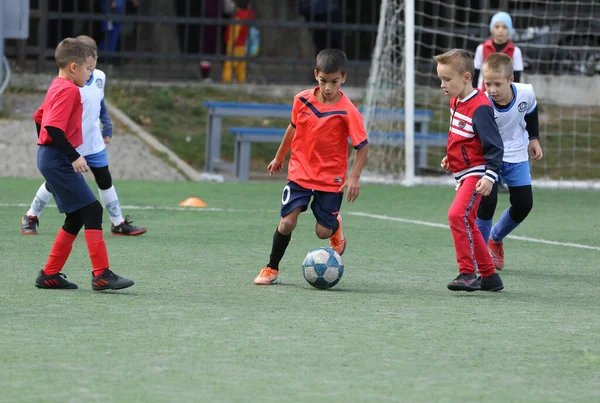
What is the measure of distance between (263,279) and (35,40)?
46.3 ft

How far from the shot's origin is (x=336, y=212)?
6.82m

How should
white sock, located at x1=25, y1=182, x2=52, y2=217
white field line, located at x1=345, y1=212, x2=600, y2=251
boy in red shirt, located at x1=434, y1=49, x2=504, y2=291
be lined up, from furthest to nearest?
white sock, located at x1=25, y1=182, x2=52, y2=217, white field line, located at x1=345, y1=212, x2=600, y2=251, boy in red shirt, located at x1=434, y1=49, x2=504, y2=291

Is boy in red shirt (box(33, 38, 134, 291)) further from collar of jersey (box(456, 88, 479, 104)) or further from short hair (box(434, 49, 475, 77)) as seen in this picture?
collar of jersey (box(456, 88, 479, 104))

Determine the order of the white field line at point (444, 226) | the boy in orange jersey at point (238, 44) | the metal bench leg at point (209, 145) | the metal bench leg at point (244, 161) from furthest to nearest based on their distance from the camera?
the boy in orange jersey at point (238, 44) < the metal bench leg at point (209, 145) < the metal bench leg at point (244, 161) < the white field line at point (444, 226)

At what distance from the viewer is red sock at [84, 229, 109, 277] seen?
6168 millimetres

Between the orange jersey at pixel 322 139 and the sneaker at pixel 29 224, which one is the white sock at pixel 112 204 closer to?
the sneaker at pixel 29 224

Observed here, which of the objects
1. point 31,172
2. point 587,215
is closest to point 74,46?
point 587,215

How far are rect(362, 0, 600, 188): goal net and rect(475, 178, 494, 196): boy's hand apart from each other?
30.7ft

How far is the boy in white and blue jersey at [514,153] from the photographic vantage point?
7309mm

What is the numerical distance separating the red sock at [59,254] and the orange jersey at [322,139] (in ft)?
4.41

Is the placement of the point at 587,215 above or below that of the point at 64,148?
below

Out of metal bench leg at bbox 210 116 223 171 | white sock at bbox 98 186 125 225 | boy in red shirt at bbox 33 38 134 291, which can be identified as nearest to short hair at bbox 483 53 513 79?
boy in red shirt at bbox 33 38 134 291

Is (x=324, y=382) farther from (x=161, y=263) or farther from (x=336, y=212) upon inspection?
(x=161, y=263)

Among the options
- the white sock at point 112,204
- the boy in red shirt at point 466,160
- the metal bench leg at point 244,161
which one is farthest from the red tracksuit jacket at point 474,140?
the metal bench leg at point 244,161
